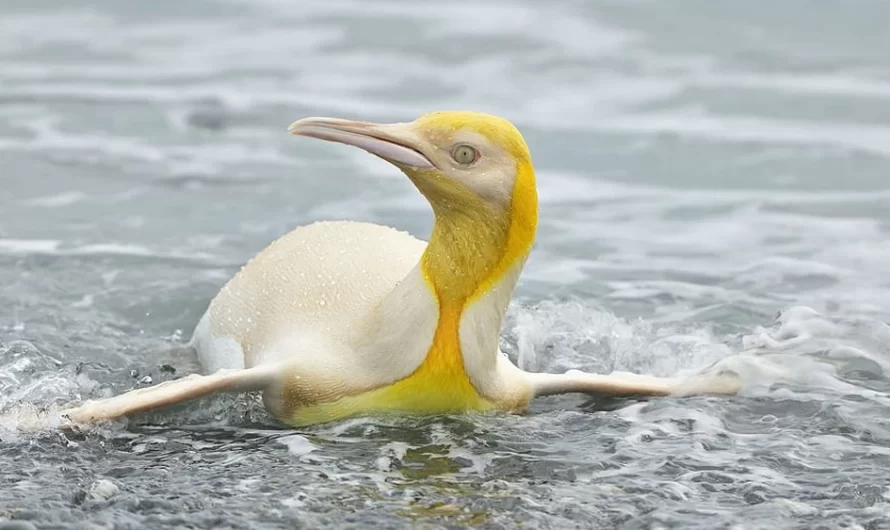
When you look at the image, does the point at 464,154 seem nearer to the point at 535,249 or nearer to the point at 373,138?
the point at 373,138

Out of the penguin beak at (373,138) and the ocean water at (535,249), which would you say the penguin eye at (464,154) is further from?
the ocean water at (535,249)

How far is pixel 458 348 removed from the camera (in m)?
5.97

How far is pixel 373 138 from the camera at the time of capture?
19.1ft

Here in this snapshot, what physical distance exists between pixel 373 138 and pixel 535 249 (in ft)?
12.8

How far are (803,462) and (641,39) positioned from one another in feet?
31.5

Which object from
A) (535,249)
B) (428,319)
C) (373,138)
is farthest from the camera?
(535,249)

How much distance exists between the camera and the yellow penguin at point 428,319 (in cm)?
582

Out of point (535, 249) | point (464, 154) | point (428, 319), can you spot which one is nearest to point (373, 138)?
point (464, 154)

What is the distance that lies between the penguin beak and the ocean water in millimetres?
1059

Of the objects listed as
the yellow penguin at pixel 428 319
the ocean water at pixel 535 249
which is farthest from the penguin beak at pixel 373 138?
the ocean water at pixel 535 249

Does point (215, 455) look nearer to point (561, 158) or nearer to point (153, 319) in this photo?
point (153, 319)

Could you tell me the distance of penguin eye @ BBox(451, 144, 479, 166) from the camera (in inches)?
229

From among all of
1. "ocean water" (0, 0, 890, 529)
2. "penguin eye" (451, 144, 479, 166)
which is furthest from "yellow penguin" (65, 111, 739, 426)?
"ocean water" (0, 0, 890, 529)

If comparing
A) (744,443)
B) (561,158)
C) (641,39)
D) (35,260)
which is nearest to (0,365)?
(35,260)
